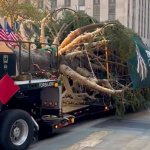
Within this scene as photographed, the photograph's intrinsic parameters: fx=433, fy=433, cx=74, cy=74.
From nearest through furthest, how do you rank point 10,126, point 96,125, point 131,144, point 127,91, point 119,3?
point 10,126 < point 131,144 < point 96,125 < point 127,91 < point 119,3

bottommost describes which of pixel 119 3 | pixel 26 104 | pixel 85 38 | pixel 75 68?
pixel 26 104

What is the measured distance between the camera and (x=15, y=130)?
876 centimetres

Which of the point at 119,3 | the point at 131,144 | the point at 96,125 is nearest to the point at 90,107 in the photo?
the point at 96,125

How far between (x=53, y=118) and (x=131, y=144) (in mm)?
1929

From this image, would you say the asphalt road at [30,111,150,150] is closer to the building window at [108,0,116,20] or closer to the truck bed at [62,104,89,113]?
the truck bed at [62,104,89,113]

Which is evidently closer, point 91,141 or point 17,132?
point 17,132

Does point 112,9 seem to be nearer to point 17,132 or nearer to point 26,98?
point 26,98

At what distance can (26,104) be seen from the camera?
31.2 ft

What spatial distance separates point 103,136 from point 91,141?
0.65 m

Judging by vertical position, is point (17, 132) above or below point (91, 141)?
above

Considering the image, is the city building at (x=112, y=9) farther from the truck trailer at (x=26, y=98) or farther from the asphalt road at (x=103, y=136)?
the truck trailer at (x=26, y=98)

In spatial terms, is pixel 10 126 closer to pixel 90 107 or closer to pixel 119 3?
pixel 90 107

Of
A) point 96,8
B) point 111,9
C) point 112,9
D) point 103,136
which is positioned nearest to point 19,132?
point 103,136

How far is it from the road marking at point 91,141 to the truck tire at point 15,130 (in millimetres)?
944
